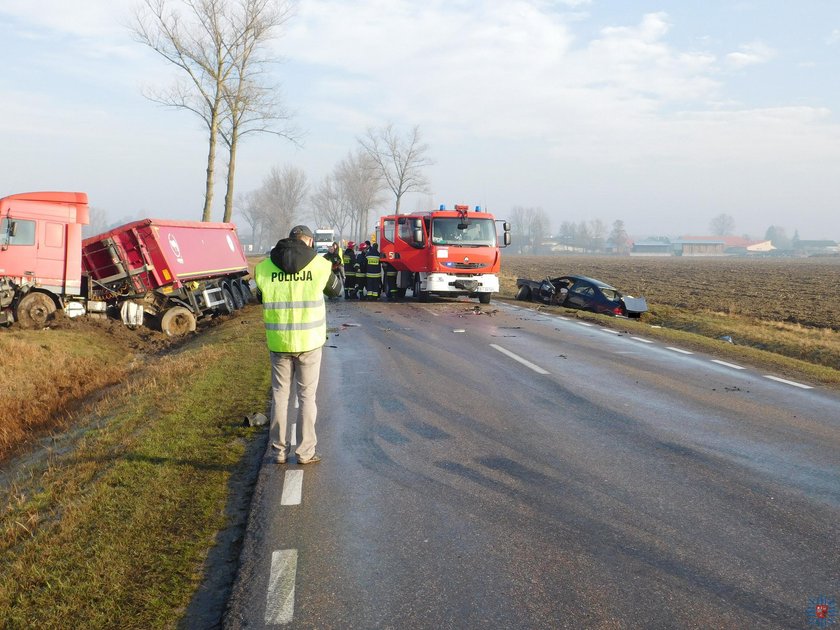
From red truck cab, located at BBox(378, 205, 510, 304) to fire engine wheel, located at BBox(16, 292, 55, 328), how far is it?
32.7ft

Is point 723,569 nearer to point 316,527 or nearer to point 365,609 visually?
point 365,609

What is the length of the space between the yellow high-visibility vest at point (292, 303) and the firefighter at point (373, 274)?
1793 centimetres

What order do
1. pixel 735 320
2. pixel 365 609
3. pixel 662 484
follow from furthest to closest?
pixel 735 320, pixel 662 484, pixel 365 609

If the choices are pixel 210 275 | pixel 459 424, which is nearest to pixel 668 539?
pixel 459 424

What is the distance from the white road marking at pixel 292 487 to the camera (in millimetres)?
5360

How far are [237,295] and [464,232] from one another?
733 centimetres

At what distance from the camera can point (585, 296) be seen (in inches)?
886

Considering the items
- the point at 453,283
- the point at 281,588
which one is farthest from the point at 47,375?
the point at 453,283

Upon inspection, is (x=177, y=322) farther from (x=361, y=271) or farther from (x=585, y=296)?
(x=585, y=296)

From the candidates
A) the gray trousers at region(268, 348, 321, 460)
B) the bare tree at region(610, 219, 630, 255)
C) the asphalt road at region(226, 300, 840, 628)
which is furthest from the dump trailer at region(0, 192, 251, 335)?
the bare tree at region(610, 219, 630, 255)

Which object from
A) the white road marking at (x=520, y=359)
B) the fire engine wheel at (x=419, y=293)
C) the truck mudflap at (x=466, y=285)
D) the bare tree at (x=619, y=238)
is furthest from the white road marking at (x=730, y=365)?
the bare tree at (x=619, y=238)

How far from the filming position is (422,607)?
12.5 feet

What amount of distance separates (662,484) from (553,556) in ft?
5.67

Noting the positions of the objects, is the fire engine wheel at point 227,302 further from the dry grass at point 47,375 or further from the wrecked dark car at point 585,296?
the wrecked dark car at point 585,296
